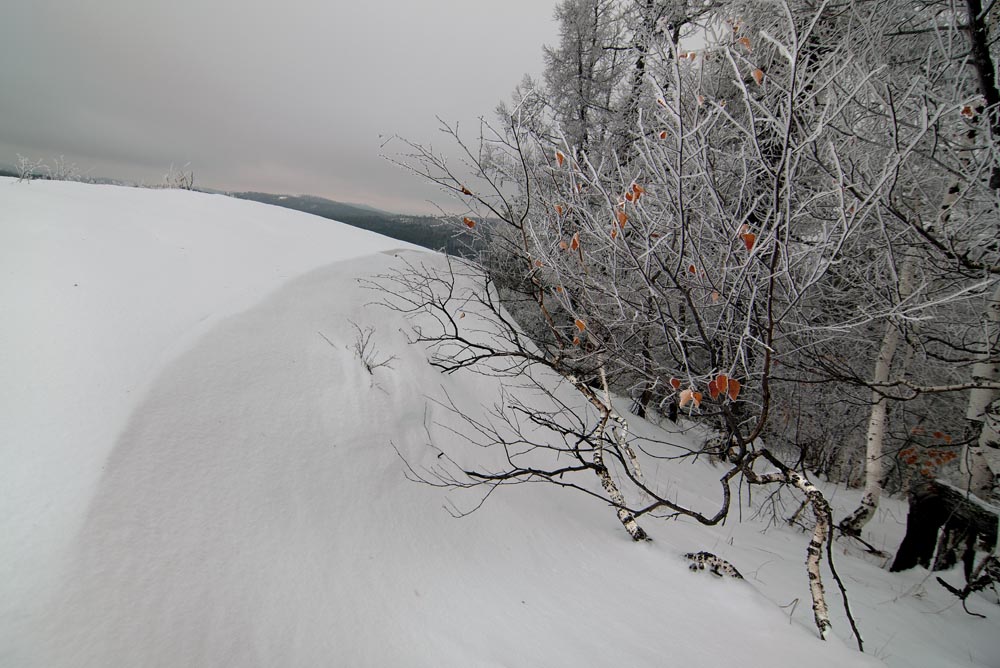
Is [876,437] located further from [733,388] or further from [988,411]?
[733,388]

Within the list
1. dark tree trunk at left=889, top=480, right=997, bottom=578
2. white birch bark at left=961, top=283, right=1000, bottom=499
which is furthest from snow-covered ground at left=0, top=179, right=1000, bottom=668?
white birch bark at left=961, top=283, right=1000, bottom=499

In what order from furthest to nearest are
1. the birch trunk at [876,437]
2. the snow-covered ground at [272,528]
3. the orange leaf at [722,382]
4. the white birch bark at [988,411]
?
the birch trunk at [876,437] → the white birch bark at [988,411] → the snow-covered ground at [272,528] → the orange leaf at [722,382]

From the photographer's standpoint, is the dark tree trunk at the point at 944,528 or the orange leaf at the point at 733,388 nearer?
the orange leaf at the point at 733,388

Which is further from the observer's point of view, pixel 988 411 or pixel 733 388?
pixel 988 411

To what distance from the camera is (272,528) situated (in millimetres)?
2158

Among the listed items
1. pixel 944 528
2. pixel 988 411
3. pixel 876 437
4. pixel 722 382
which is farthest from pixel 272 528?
pixel 876 437

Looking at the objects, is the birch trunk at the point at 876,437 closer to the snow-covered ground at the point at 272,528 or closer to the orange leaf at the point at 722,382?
the snow-covered ground at the point at 272,528

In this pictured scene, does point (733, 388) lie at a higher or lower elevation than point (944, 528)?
higher

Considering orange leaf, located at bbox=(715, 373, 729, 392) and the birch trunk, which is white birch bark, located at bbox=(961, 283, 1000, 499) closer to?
the birch trunk

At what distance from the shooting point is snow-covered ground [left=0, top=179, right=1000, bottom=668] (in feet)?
5.65

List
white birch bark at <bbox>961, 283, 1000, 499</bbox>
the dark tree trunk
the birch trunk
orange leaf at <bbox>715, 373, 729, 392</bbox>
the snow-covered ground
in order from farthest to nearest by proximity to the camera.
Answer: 1. the birch trunk
2. the dark tree trunk
3. white birch bark at <bbox>961, 283, 1000, 499</bbox>
4. the snow-covered ground
5. orange leaf at <bbox>715, 373, 729, 392</bbox>

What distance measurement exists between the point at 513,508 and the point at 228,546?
5.82ft

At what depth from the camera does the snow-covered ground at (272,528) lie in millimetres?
1723

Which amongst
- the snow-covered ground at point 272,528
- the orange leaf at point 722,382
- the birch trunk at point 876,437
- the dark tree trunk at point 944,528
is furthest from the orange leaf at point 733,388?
the birch trunk at point 876,437
